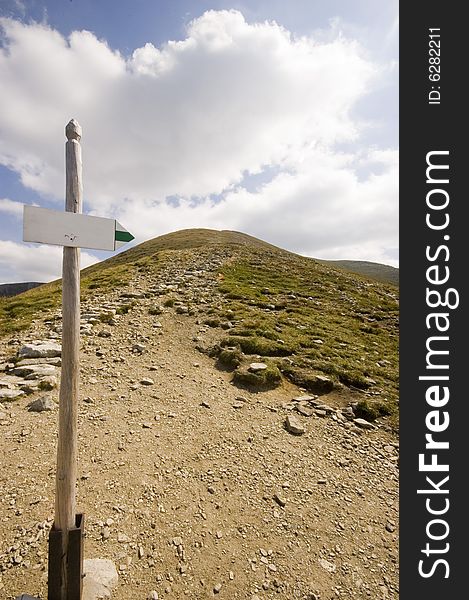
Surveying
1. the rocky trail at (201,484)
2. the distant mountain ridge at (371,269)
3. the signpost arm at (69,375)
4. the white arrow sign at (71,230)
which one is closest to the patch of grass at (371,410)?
the rocky trail at (201,484)

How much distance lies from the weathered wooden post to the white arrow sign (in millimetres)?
215

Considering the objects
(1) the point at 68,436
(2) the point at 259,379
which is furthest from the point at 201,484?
(2) the point at 259,379

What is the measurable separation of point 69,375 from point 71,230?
161 cm

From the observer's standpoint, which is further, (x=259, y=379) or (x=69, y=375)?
(x=259, y=379)

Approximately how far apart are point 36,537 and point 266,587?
3.20 m

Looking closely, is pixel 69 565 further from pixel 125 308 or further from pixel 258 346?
pixel 125 308

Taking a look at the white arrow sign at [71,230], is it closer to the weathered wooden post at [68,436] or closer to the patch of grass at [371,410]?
the weathered wooden post at [68,436]

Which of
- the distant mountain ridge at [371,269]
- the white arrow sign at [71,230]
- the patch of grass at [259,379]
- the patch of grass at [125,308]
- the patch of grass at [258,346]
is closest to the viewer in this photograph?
the white arrow sign at [71,230]

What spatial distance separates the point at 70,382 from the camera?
336 centimetres

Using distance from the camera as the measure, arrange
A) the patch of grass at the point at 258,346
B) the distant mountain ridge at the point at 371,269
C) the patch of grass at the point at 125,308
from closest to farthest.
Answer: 1. the patch of grass at the point at 258,346
2. the patch of grass at the point at 125,308
3. the distant mountain ridge at the point at 371,269

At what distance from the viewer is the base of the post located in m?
3.26

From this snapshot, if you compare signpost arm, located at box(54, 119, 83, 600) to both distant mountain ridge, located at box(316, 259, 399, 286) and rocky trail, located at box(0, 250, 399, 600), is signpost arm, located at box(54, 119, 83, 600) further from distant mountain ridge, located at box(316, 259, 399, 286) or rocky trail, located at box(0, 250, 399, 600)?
distant mountain ridge, located at box(316, 259, 399, 286)

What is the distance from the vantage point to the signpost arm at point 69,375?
10.8 feet

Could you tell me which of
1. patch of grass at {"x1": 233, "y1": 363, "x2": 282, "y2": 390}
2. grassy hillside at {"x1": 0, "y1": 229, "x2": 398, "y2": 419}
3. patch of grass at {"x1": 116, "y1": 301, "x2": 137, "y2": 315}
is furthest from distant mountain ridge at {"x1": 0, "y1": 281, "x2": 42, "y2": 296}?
patch of grass at {"x1": 233, "y1": 363, "x2": 282, "y2": 390}
